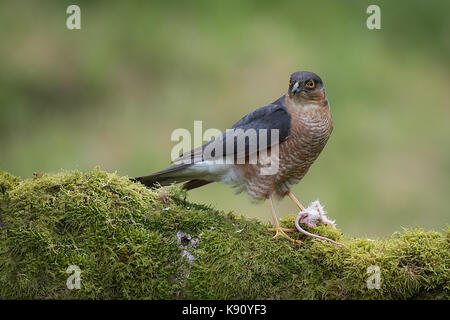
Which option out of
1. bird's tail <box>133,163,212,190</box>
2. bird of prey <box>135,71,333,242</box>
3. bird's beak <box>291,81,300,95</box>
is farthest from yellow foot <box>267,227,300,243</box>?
bird's beak <box>291,81,300,95</box>

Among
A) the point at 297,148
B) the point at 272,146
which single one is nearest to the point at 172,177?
the point at 272,146

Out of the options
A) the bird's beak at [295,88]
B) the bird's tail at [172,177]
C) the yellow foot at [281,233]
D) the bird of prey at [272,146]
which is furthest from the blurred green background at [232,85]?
the yellow foot at [281,233]

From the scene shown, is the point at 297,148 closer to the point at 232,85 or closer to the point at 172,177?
the point at 172,177

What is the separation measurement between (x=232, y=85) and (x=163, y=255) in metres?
5.77

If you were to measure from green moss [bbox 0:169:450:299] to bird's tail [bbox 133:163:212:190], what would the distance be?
0.72 metres

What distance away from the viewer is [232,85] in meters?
8.65

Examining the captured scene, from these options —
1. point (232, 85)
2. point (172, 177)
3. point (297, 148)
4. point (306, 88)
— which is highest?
point (306, 88)

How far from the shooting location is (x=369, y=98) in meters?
8.50

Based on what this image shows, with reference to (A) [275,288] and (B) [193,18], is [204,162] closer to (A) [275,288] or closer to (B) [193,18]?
(A) [275,288]

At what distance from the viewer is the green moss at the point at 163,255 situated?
3076 mm

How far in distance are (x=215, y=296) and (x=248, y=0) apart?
24.2 feet

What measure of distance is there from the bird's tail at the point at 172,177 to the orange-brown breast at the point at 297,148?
19.6 inches

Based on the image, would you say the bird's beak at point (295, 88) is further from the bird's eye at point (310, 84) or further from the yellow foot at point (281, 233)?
the yellow foot at point (281, 233)

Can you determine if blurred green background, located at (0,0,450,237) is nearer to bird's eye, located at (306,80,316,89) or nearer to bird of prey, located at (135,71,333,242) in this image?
bird of prey, located at (135,71,333,242)
